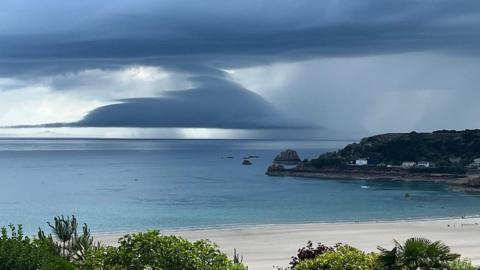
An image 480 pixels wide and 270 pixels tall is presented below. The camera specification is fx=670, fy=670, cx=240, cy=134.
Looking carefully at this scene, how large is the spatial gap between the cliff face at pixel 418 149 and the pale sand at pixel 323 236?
100210 millimetres

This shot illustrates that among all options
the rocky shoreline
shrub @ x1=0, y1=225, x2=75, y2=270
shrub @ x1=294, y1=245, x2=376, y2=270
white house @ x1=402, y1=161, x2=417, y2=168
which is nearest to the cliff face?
white house @ x1=402, y1=161, x2=417, y2=168

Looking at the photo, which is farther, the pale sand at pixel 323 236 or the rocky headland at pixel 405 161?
the rocky headland at pixel 405 161

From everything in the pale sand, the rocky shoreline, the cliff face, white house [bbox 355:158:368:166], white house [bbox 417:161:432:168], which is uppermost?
the cliff face

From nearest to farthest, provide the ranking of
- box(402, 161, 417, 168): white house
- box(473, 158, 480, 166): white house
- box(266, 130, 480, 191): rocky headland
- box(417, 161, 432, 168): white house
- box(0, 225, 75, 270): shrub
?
1. box(0, 225, 75, 270): shrub
2. box(266, 130, 480, 191): rocky headland
3. box(473, 158, 480, 166): white house
4. box(417, 161, 432, 168): white house
5. box(402, 161, 417, 168): white house

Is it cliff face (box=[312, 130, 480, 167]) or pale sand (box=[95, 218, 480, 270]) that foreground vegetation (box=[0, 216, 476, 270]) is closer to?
pale sand (box=[95, 218, 480, 270])

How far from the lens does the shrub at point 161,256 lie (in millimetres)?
16297

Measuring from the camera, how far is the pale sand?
43.0 m

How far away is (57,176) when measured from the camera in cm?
14212

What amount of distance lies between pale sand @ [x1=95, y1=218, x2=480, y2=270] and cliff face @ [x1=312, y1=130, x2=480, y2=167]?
10021 centimetres

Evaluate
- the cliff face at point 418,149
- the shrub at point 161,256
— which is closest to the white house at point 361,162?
the cliff face at point 418,149

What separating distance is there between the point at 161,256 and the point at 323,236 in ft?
123

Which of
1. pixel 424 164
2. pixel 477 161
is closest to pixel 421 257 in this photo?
pixel 424 164

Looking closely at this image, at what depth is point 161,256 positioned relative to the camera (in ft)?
53.4

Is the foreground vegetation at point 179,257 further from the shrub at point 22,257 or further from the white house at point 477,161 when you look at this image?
the white house at point 477,161
